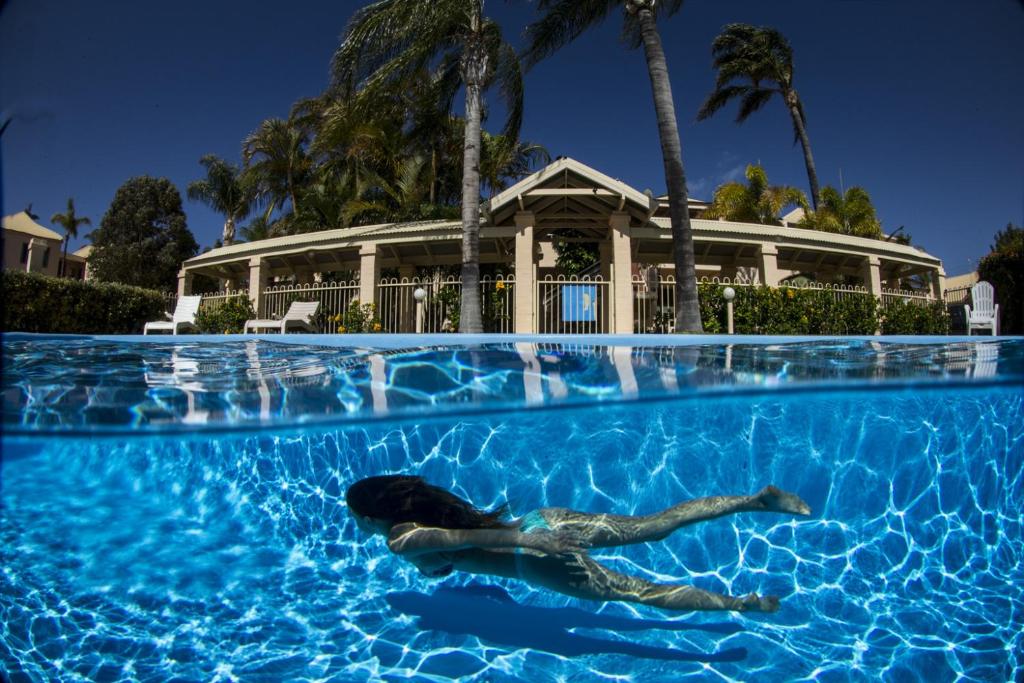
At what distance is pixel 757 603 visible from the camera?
3279 millimetres

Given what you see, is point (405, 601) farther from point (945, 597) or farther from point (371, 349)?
point (945, 597)

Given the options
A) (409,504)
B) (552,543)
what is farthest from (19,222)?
(552,543)

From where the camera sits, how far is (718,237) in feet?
52.6

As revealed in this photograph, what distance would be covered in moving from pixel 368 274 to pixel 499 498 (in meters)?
10.1

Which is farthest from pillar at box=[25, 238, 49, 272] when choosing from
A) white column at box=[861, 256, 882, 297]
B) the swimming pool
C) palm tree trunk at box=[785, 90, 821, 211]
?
palm tree trunk at box=[785, 90, 821, 211]

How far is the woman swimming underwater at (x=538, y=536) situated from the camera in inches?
135

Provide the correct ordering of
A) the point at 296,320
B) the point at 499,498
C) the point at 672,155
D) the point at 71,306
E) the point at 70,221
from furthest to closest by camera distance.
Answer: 1. the point at 70,221
2. the point at 71,306
3. the point at 296,320
4. the point at 672,155
5. the point at 499,498

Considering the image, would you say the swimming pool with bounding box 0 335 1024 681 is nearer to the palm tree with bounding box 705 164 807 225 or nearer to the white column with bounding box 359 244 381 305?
the white column with bounding box 359 244 381 305

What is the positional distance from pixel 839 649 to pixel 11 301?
17949mm

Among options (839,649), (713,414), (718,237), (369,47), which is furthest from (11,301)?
(718,237)

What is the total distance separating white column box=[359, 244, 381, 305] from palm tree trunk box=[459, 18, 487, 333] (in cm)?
387

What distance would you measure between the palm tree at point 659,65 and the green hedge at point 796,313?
1991mm

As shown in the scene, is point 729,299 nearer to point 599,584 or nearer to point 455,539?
point 599,584

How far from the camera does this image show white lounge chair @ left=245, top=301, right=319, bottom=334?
47.6ft
